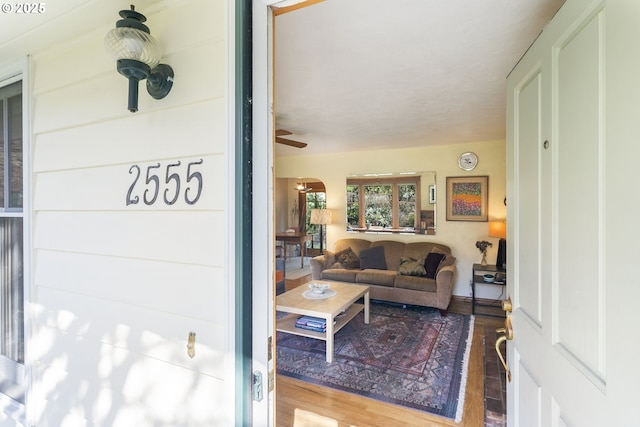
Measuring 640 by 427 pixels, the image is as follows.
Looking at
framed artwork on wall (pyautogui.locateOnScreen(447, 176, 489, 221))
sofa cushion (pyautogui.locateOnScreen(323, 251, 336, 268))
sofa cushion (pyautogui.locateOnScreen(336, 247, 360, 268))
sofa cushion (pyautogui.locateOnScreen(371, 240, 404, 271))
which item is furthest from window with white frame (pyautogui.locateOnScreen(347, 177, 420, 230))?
→ sofa cushion (pyautogui.locateOnScreen(323, 251, 336, 268))

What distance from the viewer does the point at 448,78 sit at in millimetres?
2201

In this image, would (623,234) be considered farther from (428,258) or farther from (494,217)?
(494,217)

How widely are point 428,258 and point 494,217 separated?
1139 millimetres

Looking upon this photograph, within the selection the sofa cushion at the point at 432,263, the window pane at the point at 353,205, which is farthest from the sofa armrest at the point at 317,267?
the sofa cushion at the point at 432,263

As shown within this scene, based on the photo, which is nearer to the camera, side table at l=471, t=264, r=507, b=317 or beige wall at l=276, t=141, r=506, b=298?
side table at l=471, t=264, r=507, b=317

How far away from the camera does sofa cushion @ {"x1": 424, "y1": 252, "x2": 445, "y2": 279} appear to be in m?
4.28

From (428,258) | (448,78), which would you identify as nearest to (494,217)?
(428,258)

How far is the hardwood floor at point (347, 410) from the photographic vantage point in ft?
6.64

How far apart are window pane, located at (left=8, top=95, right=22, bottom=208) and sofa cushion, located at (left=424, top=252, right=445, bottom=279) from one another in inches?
167

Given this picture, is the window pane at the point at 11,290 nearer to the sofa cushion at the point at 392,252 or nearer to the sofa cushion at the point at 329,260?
the sofa cushion at the point at 329,260

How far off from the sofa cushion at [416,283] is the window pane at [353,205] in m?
1.45

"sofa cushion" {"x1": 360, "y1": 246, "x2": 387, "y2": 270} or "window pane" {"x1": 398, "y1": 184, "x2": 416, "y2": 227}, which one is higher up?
"window pane" {"x1": 398, "y1": 184, "x2": 416, "y2": 227}

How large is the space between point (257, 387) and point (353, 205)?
183 inches

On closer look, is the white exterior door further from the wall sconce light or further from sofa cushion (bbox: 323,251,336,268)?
sofa cushion (bbox: 323,251,336,268)
